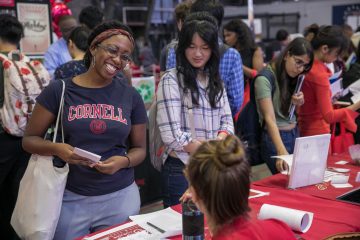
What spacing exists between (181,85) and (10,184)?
1.56 m

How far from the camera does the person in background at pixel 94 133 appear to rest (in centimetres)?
169

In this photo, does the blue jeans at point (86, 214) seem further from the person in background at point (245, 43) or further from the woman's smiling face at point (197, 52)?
the person in background at point (245, 43)

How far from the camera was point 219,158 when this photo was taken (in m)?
1.14

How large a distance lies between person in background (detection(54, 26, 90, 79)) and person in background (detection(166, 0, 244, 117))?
51cm

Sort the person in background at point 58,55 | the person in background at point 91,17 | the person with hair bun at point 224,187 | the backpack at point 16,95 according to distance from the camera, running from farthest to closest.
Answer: the person in background at point 58,55
the person in background at point 91,17
the backpack at point 16,95
the person with hair bun at point 224,187

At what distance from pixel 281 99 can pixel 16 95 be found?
5.11 ft

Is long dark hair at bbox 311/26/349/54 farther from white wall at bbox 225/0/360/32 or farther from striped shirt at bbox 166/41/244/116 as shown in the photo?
white wall at bbox 225/0/360/32

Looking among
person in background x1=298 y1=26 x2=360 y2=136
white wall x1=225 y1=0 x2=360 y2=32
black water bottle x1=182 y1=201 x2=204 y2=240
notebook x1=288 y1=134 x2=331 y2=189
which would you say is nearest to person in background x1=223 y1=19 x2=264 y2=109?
person in background x1=298 y1=26 x2=360 y2=136

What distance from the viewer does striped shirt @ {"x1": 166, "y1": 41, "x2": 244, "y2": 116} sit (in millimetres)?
2381

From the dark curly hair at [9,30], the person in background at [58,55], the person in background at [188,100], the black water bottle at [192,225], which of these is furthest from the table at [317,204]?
the person in background at [58,55]

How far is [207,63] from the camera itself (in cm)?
205

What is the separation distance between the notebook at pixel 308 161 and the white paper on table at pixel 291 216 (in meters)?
0.46


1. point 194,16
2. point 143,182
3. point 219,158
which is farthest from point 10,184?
point 219,158

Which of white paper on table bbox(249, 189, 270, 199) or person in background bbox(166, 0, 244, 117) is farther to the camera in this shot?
person in background bbox(166, 0, 244, 117)
